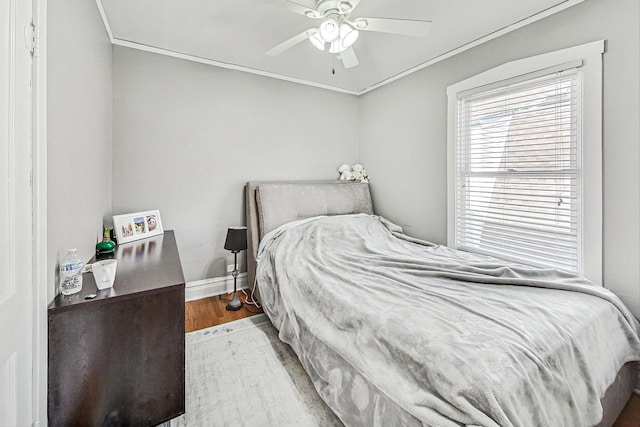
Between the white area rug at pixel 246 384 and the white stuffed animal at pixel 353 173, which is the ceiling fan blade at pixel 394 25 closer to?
the white stuffed animal at pixel 353 173

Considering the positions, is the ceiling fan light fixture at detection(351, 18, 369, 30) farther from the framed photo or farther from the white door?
the framed photo

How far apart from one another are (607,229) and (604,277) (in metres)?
0.31

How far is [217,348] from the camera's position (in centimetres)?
204

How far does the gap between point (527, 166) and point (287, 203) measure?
2.07 m

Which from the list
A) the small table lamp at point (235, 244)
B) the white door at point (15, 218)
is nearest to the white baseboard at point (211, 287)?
the small table lamp at point (235, 244)

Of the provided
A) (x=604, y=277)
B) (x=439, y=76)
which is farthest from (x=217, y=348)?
(x=439, y=76)

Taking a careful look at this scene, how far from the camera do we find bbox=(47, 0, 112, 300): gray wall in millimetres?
1164

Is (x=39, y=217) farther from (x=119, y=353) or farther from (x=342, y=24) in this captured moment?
(x=342, y=24)

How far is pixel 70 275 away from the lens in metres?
1.20

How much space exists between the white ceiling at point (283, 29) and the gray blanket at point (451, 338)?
171 cm

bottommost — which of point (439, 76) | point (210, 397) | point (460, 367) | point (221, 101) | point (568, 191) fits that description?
point (210, 397)

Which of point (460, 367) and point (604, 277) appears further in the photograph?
point (604, 277)

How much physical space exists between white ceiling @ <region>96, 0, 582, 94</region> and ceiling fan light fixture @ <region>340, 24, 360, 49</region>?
0.24 metres

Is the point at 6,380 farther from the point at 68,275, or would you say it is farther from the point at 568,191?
the point at 568,191
